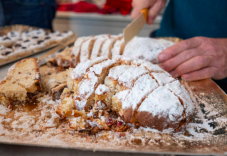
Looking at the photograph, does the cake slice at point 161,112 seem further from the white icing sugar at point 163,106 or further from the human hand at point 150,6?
the human hand at point 150,6

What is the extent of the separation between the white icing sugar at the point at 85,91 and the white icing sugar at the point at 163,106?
417mm

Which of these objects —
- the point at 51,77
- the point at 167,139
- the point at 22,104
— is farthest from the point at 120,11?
the point at 167,139

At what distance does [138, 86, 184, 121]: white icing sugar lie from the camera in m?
1.28

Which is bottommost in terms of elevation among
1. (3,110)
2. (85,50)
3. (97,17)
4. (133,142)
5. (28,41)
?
(133,142)

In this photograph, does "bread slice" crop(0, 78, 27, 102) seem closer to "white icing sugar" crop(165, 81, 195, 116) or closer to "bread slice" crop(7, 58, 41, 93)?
"bread slice" crop(7, 58, 41, 93)

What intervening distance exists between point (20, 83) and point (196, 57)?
1.77 metres

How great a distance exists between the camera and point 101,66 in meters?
1.55

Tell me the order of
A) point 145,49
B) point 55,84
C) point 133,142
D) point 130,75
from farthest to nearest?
point 145,49 < point 55,84 < point 130,75 < point 133,142

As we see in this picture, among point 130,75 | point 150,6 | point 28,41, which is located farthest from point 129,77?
point 28,41

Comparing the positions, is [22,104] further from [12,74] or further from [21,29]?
[21,29]

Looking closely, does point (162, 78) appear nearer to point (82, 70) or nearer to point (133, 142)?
point (133, 142)

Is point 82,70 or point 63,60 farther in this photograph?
point 63,60

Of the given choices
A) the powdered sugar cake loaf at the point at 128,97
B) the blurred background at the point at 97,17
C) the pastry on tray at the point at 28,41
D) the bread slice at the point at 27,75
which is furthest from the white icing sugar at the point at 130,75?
the blurred background at the point at 97,17

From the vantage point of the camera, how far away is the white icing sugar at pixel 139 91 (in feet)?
4.34
